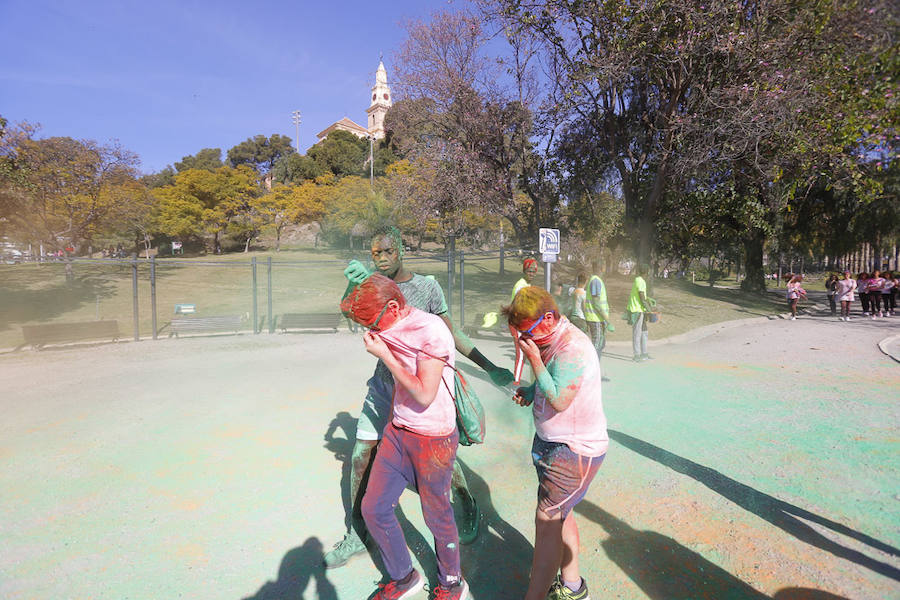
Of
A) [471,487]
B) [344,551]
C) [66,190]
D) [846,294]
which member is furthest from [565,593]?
[66,190]

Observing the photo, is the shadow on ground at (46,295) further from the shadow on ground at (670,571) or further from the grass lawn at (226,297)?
the shadow on ground at (670,571)

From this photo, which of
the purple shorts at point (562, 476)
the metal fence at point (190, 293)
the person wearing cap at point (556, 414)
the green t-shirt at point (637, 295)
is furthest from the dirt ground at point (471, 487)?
the metal fence at point (190, 293)

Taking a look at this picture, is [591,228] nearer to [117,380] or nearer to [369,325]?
[117,380]

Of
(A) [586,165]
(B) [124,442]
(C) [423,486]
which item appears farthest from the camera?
(A) [586,165]

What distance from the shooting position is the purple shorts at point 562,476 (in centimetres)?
220

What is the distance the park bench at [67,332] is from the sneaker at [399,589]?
11.2m

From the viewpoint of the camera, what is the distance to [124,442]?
5.00m

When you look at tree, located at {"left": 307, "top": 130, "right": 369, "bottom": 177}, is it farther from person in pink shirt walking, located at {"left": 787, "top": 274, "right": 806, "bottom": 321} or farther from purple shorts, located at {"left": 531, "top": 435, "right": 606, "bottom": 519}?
purple shorts, located at {"left": 531, "top": 435, "right": 606, "bottom": 519}

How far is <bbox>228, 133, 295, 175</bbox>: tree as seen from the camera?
77.9 m

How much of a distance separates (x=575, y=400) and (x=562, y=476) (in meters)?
0.35

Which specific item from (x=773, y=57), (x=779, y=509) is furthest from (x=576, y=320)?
(x=773, y=57)

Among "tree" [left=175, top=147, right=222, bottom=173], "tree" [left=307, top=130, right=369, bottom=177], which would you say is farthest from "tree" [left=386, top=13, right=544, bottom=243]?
"tree" [left=175, top=147, right=222, bottom=173]

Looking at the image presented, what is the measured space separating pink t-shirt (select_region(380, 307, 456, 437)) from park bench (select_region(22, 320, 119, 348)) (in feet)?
37.5

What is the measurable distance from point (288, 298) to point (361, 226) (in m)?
19.3
